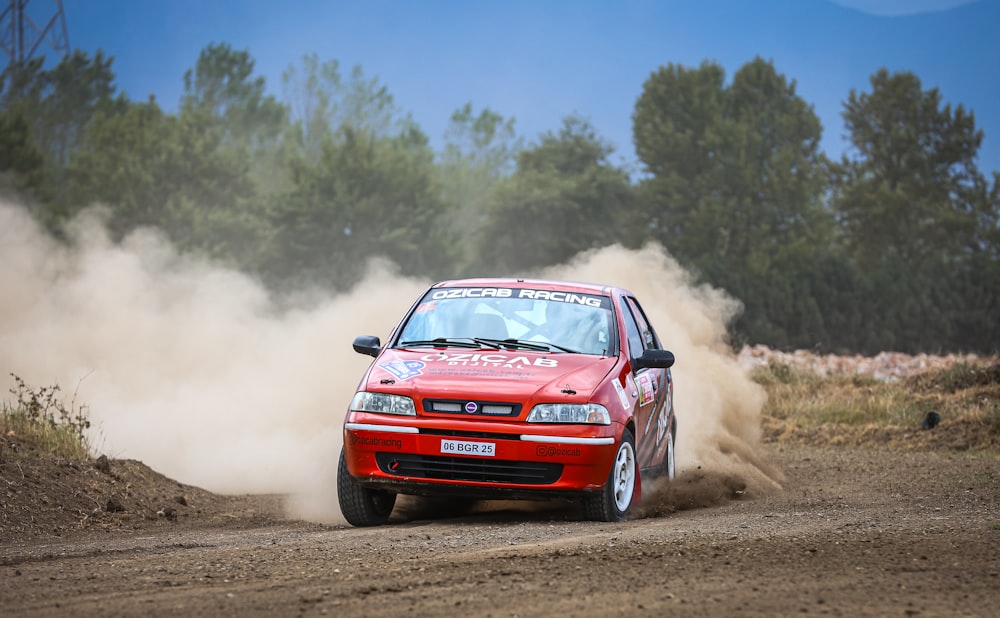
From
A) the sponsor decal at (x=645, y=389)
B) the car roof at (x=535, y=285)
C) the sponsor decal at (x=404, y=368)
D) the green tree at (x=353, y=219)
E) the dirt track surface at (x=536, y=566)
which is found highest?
the green tree at (x=353, y=219)

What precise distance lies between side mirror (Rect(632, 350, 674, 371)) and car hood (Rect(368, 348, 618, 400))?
0.28 m

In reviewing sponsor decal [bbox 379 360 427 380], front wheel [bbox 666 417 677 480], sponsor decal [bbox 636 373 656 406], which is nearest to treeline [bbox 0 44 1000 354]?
front wheel [bbox 666 417 677 480]

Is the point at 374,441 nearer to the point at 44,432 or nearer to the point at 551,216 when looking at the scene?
the point at 44,432

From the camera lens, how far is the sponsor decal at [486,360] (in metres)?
8.67

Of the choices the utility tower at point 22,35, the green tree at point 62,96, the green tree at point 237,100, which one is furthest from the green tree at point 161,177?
the green tree at point 237,100

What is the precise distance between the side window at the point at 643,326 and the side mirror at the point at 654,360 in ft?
2.64

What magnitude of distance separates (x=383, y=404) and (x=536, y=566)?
269 cm

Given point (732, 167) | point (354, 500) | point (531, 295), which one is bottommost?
point (354, 500)

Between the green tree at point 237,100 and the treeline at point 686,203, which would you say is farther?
the green tree at point 237,100

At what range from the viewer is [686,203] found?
68.6 meters

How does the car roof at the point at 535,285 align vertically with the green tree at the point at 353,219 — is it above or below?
below

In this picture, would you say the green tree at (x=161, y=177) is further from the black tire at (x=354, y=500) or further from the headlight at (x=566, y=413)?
the headlight at (x=566, y=413)

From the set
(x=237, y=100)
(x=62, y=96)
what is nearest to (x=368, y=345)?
(x=62, y=96)

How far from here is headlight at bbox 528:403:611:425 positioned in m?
8.23
